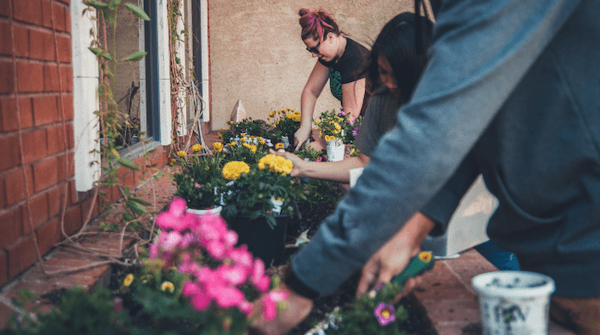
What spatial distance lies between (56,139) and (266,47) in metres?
6.06

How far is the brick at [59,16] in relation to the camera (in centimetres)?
180

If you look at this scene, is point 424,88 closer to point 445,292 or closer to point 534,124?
point 534,124

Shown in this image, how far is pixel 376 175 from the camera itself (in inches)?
32.2

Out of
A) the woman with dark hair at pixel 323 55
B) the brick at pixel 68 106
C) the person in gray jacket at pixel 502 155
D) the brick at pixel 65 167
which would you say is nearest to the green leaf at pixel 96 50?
the brick at pixel 68 106

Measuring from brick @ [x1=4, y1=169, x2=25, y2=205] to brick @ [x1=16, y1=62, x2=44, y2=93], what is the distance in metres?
0.29

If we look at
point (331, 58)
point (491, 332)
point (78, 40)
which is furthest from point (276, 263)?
point (331, 58)

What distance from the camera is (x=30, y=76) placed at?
5.29 ft

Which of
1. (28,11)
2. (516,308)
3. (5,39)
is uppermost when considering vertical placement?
(28,11)

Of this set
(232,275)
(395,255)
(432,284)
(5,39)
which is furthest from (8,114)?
(432,284)

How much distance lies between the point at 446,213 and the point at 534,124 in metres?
0.29

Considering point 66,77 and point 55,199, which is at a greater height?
point 66,77

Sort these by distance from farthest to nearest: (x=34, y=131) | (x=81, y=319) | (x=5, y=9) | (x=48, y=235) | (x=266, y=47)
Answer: (x=266, y=47) → (x=48, y=235) → (x=34, y=131) → (x=5, y=9) → (x=81, y=319)

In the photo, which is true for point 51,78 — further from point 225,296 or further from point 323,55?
point 323,55

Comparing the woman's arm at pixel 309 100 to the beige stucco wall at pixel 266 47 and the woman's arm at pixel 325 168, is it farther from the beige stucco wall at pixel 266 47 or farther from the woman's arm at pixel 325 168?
the beige stucco wall at pixel 266 47
